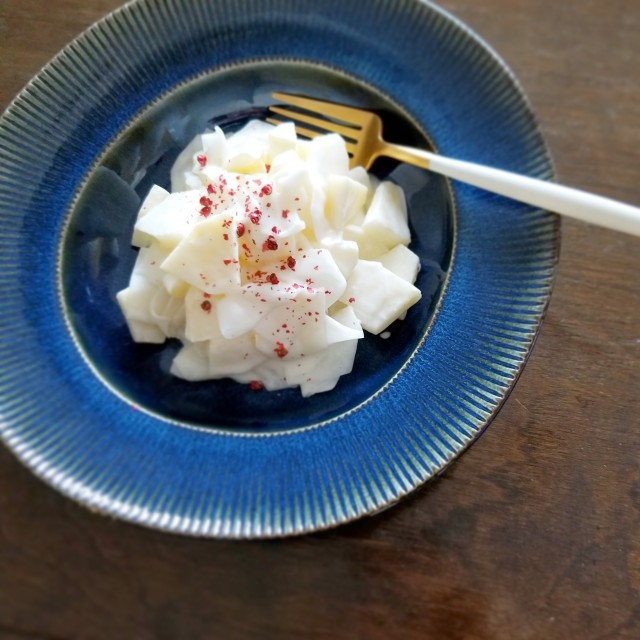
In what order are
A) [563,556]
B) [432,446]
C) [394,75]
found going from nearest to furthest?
[432,446], [563,556], [394,75]

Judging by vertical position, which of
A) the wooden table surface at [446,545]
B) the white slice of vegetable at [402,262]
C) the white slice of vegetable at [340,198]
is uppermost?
the white slice of vegetable at [340,198]

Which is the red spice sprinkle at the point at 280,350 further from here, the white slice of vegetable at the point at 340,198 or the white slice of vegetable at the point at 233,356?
the white slice of vegetable at the point at 340,198

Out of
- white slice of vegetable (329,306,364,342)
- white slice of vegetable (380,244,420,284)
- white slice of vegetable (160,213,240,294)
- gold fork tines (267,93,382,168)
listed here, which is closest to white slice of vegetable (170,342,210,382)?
white slice of vegetable (160,213,240,294)

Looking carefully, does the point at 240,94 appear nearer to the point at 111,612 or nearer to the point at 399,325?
the point at 399,325

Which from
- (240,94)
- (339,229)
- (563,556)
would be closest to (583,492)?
(563,556)

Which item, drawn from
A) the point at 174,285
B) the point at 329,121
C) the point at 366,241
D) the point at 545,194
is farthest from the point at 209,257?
the point at 545,194

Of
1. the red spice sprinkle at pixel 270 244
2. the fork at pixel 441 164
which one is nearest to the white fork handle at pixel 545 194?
the fork at pixel 441 164
